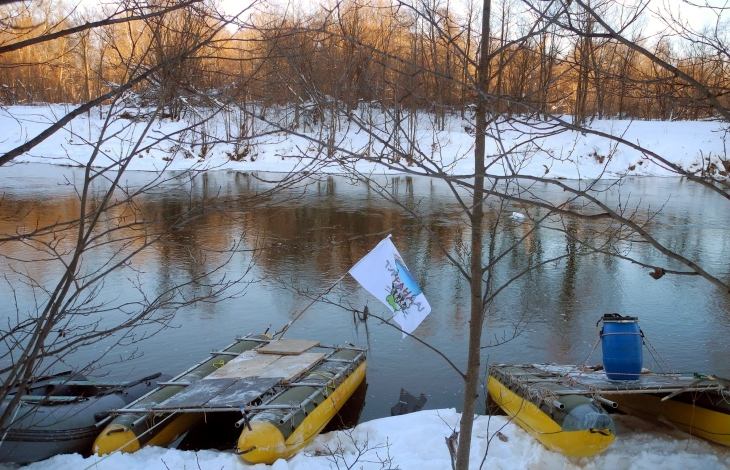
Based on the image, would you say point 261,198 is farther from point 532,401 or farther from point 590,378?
point 590,378

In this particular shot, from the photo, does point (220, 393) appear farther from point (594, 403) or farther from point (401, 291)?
point (594, 403)

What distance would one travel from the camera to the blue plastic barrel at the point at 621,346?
24.5ft

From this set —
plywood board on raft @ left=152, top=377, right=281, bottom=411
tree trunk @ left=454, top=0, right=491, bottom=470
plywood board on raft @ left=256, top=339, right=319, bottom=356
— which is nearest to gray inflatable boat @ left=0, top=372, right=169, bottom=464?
plywood board on raft @ left=152, top=377, right=281, bottom=411

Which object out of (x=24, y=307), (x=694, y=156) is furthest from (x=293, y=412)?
(x=694, y=156)

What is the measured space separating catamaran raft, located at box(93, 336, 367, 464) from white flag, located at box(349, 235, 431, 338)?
1972mm

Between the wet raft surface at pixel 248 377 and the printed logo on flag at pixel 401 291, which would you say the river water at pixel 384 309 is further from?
the wet raft surface at pixel 248 377

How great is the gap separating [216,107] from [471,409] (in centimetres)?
210

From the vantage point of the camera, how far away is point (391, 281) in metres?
6.25

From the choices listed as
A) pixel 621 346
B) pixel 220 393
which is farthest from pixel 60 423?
pixel 621 346

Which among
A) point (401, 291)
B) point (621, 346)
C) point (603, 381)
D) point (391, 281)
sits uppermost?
point (391, 281)

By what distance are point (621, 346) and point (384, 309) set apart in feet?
18.9

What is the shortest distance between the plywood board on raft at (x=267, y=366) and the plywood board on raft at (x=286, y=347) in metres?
0.11

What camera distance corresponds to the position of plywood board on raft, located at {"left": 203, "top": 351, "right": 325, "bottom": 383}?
8.30 metres

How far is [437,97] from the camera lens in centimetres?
425
